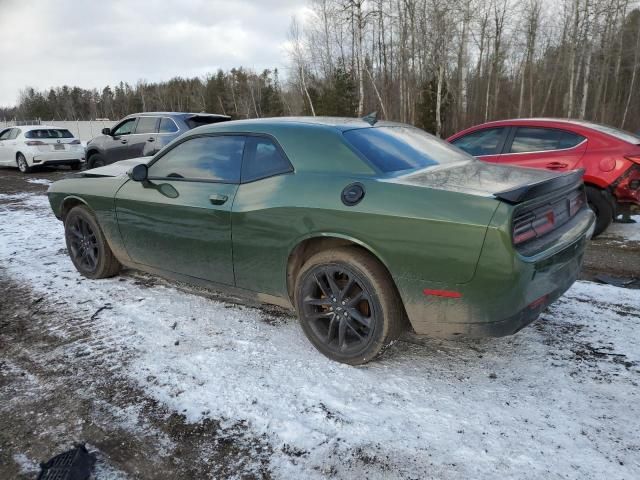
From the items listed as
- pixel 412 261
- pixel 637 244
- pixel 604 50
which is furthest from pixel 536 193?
pixel 604 50

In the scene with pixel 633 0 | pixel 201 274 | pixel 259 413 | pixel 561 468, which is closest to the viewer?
pixel 561 468

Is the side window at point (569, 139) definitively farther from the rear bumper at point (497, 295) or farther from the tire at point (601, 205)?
the rear bumper at point (497, 295)

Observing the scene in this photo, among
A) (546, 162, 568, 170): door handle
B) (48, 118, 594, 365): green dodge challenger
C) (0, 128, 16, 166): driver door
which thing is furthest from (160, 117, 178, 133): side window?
(546, 162, 568, 170): door handle

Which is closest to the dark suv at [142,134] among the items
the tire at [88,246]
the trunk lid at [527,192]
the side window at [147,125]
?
the side window at [147,125]

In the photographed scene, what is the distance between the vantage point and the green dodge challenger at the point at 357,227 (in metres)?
2.38

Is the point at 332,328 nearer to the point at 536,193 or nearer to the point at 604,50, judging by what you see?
the point at 536,193

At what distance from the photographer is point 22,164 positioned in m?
13.8

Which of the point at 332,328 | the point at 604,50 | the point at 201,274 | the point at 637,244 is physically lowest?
the point at 637,244

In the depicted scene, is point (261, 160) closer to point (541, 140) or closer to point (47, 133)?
point (541, 140)

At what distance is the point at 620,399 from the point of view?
251 cm

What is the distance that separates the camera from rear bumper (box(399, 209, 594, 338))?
7.48ft

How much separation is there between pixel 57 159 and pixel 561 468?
15038 millimetres

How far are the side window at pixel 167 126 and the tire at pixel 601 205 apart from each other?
26.2ft

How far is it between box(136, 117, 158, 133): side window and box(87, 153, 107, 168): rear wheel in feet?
5.20
